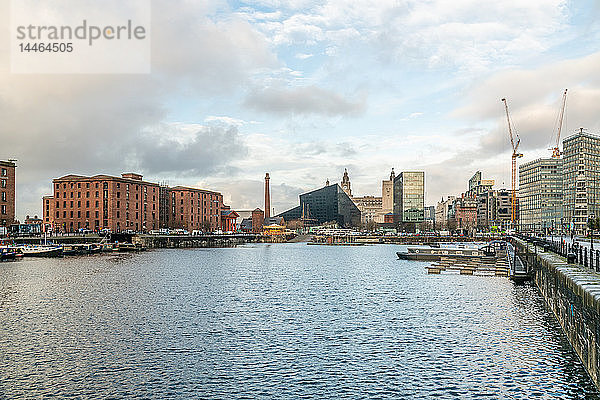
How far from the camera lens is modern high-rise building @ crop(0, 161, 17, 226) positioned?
406 feet

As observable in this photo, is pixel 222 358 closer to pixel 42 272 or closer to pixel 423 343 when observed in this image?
pixel 423 343

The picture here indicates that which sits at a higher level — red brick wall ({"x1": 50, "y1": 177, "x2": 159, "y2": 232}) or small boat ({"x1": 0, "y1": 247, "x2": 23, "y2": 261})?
red brick wall ({"x1": 50, "y1": 177, "x2": 159, "y2": 232})

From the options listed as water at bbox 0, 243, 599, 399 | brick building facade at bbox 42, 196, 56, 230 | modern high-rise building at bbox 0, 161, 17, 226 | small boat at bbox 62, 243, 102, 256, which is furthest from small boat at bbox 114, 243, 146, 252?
water at bbox 0, 243, 599, 399

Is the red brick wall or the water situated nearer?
the water

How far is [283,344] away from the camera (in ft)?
102

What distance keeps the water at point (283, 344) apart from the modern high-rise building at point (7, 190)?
79346 millimetres

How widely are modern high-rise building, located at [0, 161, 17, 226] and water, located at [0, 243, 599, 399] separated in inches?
3124

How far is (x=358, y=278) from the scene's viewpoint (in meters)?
71.0

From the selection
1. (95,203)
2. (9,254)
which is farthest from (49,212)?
(9,254)

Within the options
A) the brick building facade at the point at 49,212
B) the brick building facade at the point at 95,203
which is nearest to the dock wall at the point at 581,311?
the brick building facade at the point at 95,203

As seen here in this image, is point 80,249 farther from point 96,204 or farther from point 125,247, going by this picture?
point 96,204

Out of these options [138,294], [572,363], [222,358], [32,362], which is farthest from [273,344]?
[138,294]

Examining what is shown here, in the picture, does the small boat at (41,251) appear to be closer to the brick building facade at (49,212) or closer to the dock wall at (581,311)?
the brick building facade at (49,212)

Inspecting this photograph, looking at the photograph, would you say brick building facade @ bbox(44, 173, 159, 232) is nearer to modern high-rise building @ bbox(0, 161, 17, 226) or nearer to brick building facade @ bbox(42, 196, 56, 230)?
brick building facade @ bbox(42, 196, 56, 230)
